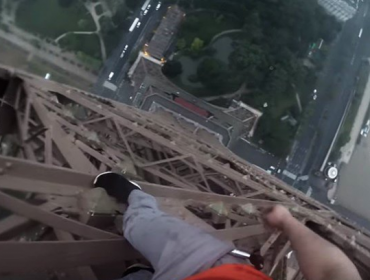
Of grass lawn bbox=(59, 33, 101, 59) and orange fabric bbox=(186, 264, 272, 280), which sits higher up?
grass lawn bbox=(59, 33, 101, 59)

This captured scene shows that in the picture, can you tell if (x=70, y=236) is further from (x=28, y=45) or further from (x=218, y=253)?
(x=28, y=45)

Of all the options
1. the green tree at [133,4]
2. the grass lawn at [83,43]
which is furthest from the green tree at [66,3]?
the green tree at [133,4]

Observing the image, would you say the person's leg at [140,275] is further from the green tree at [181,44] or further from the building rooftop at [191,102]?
the green tree at [181,44]

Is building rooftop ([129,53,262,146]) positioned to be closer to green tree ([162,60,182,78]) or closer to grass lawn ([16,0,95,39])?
green tree ([162,60,182,78])

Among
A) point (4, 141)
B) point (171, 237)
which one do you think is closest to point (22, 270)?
point (171, 237)

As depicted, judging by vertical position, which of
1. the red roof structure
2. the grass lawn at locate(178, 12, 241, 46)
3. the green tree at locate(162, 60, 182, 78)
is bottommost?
the red roof structure

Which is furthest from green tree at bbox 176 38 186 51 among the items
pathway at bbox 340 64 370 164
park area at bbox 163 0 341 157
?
pathway at bbox 340 64 370 164

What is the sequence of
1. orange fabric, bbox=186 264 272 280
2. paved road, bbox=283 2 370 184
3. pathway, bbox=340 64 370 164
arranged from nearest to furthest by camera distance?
orange fabric, bbox=186 264 272 280 → paved road, bbox=283 2 370 184 → pathway, bbox=340 64 370 164
